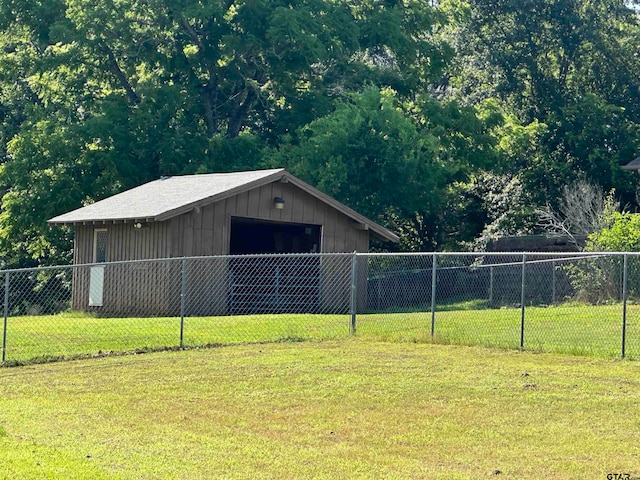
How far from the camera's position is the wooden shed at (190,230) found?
25047 millimetres

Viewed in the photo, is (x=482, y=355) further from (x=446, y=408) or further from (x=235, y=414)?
(x=235, y=414)

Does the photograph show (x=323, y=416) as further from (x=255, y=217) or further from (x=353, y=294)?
(x=255, y=217)

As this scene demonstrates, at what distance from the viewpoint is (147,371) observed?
1423cm

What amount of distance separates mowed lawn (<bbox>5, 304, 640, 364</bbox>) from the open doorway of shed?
8468 millimetres

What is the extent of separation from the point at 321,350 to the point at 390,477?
790cm

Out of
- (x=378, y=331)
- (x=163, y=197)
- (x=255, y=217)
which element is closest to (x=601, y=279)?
(x=378, y=331)

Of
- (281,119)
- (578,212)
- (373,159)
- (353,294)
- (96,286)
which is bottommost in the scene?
(96,286)

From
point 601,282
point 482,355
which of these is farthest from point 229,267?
point 482,355

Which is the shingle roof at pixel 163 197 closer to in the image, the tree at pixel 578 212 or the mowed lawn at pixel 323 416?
the mowed lawn at pixel 323 416

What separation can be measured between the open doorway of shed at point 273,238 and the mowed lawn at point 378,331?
8468 millimetres

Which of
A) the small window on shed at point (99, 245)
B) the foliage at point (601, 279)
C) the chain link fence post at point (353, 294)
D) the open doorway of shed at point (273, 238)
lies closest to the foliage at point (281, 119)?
the open doorway of shed at point (273, 238)

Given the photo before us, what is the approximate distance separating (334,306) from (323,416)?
1541 cm

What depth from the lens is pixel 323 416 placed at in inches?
434

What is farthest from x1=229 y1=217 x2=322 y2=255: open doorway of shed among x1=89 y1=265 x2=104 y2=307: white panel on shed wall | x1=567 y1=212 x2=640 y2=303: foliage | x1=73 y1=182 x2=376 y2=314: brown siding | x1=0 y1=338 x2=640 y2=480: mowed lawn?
x1=0 y1=338 x2=640 y2=480: mowed lawn
